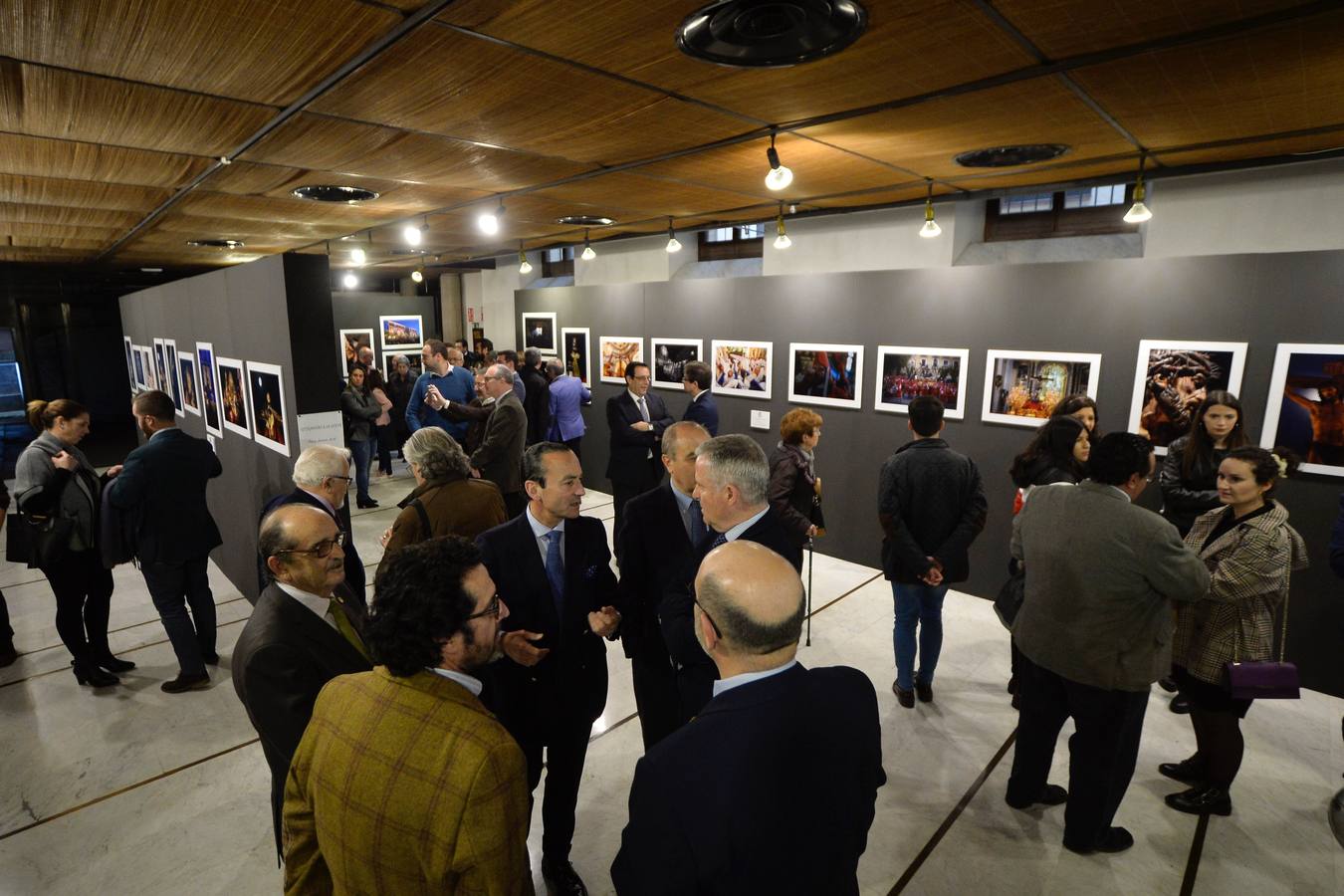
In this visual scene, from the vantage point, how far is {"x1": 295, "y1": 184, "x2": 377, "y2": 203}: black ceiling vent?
16.2 feet

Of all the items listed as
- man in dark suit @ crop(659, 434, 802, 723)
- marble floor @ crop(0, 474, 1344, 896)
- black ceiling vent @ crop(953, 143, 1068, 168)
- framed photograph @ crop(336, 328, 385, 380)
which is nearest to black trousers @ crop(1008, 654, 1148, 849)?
marble floor @ crop(0, 474, 1344, 896)

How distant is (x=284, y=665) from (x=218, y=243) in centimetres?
837

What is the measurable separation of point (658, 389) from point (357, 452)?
12.4ft

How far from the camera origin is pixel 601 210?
636 cm

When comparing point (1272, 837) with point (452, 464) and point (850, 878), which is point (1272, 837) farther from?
point (452, 464)

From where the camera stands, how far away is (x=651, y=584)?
273 cm

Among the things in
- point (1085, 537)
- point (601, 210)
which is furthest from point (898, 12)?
point (601, 210)

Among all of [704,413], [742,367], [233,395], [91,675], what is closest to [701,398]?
[704,413]

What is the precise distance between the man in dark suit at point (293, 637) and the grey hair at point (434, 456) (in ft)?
3.73

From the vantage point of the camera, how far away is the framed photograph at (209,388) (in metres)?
5.70

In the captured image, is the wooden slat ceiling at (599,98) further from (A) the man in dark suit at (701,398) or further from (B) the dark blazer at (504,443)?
(B) the dark blazer at (504,443)

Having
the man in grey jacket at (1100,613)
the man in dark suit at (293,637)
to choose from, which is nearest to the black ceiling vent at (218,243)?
the man in dark suit at (293,637)

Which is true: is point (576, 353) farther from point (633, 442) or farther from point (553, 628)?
point (553, 628)

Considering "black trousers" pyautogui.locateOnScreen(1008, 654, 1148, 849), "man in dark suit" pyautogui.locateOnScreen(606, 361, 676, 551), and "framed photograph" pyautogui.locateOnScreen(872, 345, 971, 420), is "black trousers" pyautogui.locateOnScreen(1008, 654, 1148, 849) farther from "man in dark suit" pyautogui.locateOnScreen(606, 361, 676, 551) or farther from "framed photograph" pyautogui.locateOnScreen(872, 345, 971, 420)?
"man in dark suit" pyautogui.locateOnScreen(606, 361, 676, 551)
